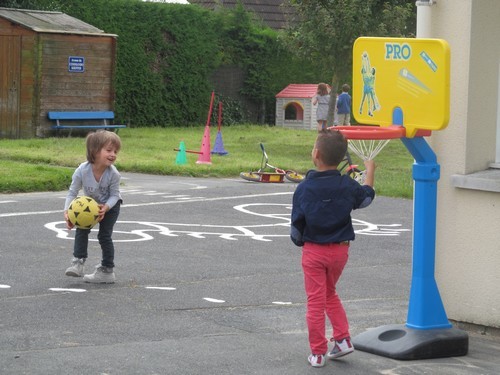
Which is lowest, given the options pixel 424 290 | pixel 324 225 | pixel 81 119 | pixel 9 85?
pixel 424 290

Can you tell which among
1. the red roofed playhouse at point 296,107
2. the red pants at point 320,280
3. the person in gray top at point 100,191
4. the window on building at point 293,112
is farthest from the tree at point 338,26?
the red pants at point 320,280

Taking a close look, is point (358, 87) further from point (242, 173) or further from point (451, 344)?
point (242, 173)

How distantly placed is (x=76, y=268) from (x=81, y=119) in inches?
745

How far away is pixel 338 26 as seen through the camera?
27250mm

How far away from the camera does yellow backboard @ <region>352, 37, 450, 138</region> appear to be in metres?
6.74

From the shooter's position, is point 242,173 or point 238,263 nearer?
point 238,263

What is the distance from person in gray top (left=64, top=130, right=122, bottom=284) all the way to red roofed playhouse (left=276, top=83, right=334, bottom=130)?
2832cm

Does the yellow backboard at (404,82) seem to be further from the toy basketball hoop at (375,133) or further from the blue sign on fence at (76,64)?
the blue sign on fence at (76,64)

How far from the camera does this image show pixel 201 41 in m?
36.2

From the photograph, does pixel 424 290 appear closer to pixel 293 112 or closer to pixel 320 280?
pixel 320 280

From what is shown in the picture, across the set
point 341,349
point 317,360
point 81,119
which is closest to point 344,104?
point 81,119

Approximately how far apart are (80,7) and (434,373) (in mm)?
A: 26574

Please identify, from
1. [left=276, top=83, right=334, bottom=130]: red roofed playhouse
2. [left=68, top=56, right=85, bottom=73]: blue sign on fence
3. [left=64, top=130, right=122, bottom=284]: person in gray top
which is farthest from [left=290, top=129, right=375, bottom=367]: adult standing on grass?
[left=276, top=83, right=334, bottom=130]: red roofed playhouse

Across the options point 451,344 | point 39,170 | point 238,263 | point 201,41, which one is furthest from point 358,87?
point 201,41
